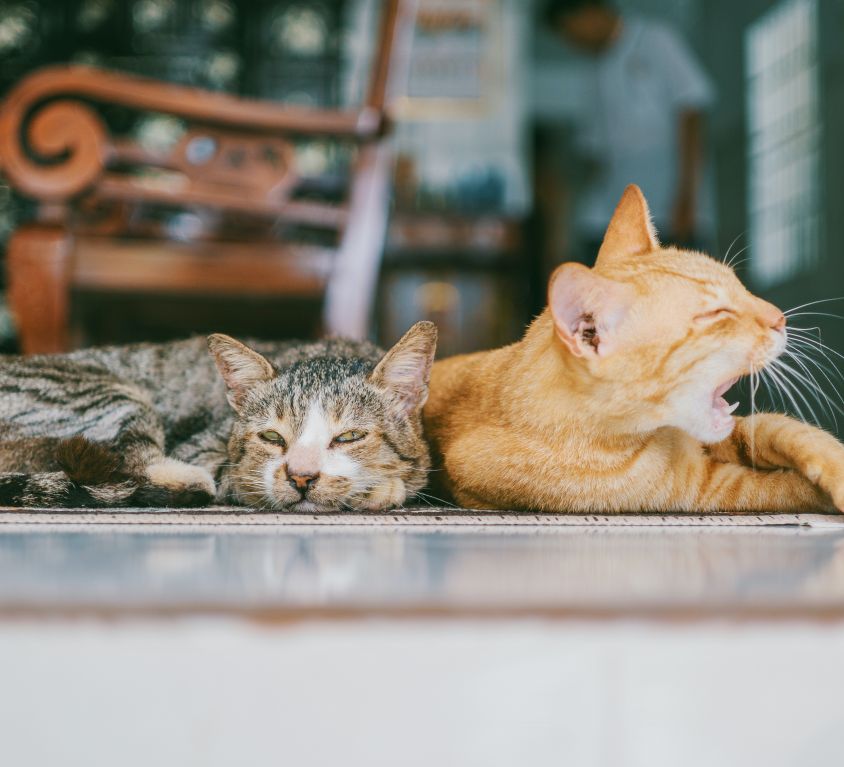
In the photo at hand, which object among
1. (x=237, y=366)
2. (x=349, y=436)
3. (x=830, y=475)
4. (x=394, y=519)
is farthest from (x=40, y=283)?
(x=830, y=475)

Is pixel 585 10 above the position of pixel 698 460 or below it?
above

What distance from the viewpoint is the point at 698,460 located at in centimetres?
115

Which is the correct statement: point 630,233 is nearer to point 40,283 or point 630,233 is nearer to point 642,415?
point 642,415

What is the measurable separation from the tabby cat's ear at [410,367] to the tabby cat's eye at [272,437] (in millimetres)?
162

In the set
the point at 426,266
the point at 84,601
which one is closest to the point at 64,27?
the point at 426,266

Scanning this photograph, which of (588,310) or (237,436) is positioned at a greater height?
(588,310)

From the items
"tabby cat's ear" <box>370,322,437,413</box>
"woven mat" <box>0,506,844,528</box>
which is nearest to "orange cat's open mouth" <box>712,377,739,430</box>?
"woven mat" <box>0,506,844,528</box>

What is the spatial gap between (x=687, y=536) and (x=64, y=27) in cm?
545

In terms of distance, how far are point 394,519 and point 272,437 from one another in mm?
308

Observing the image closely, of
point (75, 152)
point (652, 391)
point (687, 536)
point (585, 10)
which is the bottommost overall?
point (687, 536)

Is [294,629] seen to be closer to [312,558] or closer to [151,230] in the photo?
[312,558]

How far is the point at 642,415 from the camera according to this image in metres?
1.06

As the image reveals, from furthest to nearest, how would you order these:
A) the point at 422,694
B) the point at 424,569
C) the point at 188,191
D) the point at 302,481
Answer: the point at 188,191, the point at 302,481, the point at 424,569, the point at 422,694

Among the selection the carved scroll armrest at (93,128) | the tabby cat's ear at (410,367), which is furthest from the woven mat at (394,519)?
the carved scroll armrest at (93,128)
